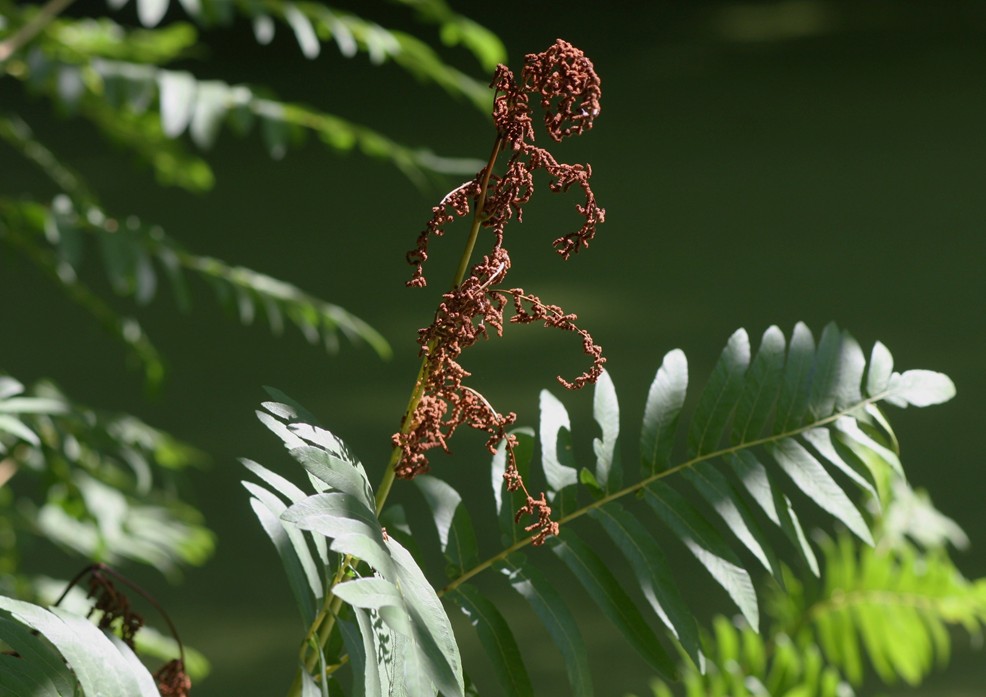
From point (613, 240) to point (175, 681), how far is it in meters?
1.49

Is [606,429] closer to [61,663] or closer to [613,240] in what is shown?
[61,663]

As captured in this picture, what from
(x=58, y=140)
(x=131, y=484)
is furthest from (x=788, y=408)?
(x=58, y=140)

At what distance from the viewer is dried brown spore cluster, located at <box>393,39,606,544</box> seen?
0.28 metres

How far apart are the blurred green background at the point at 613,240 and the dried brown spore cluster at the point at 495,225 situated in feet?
4.75

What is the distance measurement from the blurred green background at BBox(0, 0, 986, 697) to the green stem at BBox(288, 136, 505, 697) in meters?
1.44

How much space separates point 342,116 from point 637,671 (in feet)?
3.39

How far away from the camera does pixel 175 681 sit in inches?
14.8

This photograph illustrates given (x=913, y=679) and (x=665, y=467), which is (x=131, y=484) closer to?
(x=913, y=679)

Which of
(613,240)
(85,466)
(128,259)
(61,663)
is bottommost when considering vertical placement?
(61,663)

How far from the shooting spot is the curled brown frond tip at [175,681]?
374 millimetres

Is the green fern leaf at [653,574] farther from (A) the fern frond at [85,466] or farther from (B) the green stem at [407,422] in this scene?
(A) the fern frond at [85,466]

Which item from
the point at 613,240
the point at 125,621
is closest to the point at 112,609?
the point at 125,621

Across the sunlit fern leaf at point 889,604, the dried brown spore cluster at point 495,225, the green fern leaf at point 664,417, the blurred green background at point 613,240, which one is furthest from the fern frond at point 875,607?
the blurred green background at point 613,240

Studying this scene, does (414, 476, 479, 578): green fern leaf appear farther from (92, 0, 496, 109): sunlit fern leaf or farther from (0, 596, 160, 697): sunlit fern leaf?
(92, 0, 496, 109): sunlit fern leaf
